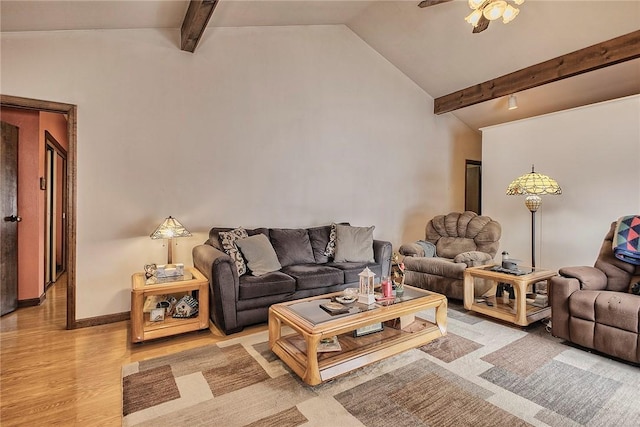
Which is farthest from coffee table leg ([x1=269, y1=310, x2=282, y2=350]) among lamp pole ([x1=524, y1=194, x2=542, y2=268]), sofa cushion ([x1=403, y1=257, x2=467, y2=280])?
lamp pole ([x1=524, y1=194, x2=542, y2=268])

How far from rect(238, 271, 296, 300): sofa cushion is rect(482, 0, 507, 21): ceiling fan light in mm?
2812

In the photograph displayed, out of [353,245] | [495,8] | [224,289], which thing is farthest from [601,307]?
[224,289]

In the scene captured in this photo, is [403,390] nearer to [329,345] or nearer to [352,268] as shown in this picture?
[329,345]

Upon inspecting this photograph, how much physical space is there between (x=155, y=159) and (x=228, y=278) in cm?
157

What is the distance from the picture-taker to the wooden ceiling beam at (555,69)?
11.4 ft

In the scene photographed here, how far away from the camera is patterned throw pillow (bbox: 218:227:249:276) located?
316 cm

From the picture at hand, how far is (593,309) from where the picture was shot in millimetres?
2445

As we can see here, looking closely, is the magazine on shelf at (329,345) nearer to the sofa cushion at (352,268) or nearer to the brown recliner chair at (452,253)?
the sofa cushion at (352,268)

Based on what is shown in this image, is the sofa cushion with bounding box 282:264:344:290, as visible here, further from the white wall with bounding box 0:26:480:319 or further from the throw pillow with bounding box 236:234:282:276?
the white wall with bounding box 0:26:480:319

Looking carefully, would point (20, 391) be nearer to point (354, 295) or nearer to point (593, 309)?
point (354, 295)

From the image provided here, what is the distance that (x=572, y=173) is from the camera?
14.6 feet

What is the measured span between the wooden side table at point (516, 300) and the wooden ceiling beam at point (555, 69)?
2.45 meters

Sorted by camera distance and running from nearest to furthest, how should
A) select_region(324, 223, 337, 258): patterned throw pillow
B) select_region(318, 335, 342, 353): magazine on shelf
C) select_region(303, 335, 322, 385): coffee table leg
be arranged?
select_region(303, 335, 322, 385): coffee table leg
select_region(318, 335, 342, 353): magazine on shelf
select_region(324, 223, 337, 258): patterned throw pillow

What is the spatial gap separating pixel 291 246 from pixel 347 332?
5.14 ft
